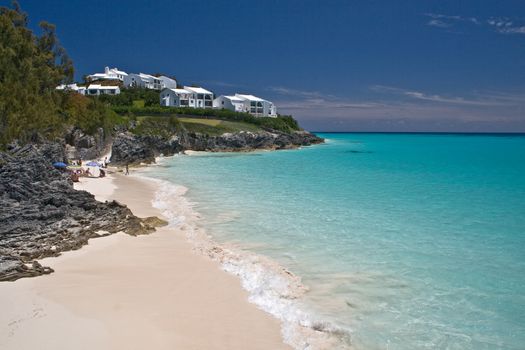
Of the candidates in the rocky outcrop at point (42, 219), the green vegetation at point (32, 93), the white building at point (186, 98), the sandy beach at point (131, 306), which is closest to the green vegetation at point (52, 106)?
the green vegetation at point (32, 93)

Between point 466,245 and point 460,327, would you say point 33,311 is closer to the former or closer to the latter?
point 460,327

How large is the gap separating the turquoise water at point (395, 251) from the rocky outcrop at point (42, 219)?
452cm

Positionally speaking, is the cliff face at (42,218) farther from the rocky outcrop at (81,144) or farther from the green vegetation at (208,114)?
the green vegetation at (208,114)

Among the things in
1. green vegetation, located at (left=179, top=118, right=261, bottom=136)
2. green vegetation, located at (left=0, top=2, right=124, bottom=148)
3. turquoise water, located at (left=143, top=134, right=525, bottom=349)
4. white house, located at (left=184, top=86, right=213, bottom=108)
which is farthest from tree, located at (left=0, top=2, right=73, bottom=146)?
white house, located at (left=184, top=86, right=213, bottom=108)

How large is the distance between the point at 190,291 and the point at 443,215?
16355mm

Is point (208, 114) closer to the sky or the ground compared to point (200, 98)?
closer to the ground

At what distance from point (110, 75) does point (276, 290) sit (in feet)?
409

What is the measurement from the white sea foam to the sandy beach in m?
0.33

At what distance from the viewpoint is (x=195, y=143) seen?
269 ft

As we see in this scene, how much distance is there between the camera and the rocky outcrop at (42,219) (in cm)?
1293

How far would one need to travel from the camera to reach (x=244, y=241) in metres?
16.4

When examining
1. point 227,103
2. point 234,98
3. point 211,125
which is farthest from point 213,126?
point 234,98

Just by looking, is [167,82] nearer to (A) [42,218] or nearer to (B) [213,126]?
(B) [213,126]

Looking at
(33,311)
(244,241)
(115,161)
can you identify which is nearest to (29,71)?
(115,161)
